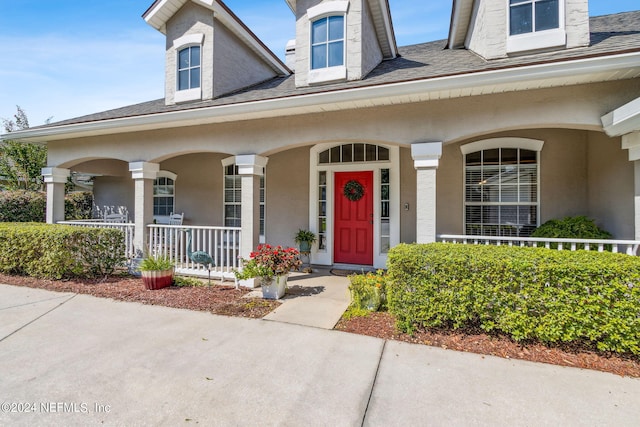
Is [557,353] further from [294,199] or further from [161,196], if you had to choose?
[161,196]

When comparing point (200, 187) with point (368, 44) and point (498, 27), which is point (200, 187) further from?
point (498, 27)

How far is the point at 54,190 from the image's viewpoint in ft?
25.6

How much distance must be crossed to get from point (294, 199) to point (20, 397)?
5.71 m

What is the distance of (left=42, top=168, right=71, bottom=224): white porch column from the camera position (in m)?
7.70

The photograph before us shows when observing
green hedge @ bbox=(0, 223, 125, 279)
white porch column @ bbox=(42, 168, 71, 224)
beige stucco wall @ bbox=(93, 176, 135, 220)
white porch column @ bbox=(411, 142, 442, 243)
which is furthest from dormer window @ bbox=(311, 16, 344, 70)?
beige stucco wall @ bbox=(93, 176, 135, 220)

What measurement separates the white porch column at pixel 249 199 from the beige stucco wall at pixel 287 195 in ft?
5.61

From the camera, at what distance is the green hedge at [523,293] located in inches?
120

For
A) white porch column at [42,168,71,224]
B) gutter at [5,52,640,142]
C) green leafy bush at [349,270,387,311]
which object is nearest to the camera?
gutter at [5,52,640,142]

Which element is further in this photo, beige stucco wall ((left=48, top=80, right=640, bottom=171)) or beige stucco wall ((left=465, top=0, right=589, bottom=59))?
beige stucco wall ((left=465, top=0, right=589, bottom=59))

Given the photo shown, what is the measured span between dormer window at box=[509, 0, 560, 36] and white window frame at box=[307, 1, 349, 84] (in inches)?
114

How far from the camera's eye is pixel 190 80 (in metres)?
7.18

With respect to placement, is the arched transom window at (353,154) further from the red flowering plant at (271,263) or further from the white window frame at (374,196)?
the red flowering plant at (271,263)

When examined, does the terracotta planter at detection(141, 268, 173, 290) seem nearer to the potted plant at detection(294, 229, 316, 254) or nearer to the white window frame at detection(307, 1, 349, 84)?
the potted plant at detection(294, 229, 316, 254)

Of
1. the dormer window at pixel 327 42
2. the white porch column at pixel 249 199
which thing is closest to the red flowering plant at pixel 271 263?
the white porch column at pixel 249 199
